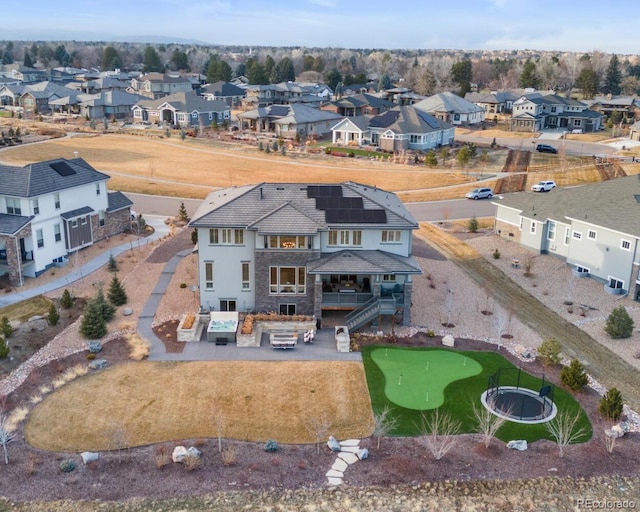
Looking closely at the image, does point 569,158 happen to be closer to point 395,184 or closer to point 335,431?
point 395,184

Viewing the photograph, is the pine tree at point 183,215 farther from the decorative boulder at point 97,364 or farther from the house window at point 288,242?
the decorative boulder at point 97,364

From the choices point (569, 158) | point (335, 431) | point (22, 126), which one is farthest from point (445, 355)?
point (22, 126)

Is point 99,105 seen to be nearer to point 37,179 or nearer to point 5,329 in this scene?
point 37,179

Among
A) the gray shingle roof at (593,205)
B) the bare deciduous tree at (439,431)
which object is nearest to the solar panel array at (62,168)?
the bare deciduous tree at (439,431)

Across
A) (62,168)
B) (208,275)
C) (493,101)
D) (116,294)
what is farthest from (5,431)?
(493,101)

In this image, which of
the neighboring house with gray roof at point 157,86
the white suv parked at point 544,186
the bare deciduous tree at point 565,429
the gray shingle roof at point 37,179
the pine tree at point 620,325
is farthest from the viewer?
the neighboring house with gray roof at point 157,86

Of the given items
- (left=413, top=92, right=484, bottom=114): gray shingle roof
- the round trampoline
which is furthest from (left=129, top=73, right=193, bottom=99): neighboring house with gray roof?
the round trampoline
